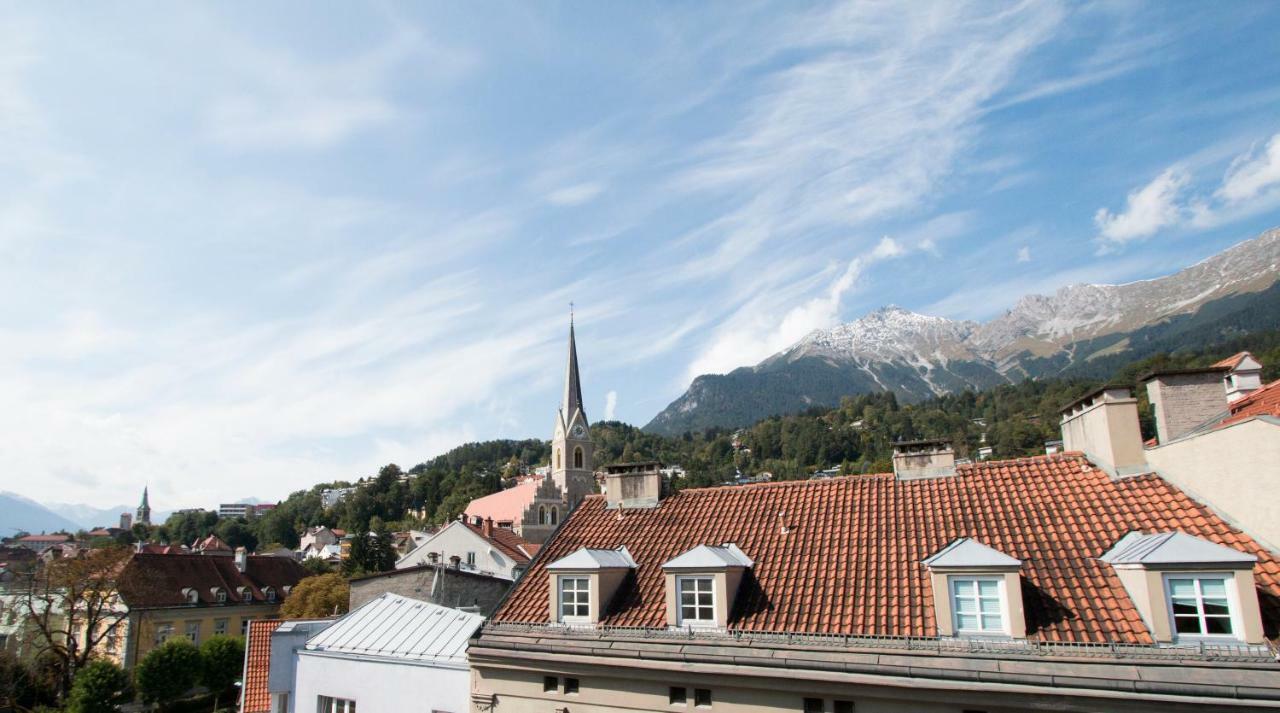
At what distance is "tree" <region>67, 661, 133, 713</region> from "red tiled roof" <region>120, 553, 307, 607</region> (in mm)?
15687

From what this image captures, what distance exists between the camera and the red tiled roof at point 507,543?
5897 cm

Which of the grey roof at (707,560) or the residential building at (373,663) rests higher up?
the grey roof at (707,560)

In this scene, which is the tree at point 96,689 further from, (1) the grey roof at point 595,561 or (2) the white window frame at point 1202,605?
(2) the white window frame at point 1202,605

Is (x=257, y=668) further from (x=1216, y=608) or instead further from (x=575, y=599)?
(x=1216, y=608)

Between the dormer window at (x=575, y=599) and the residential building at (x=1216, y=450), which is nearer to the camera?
the residential building at (x=1216, y=450)

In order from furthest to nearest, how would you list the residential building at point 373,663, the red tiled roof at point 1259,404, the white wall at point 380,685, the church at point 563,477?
the church at point 563,477
the residential building at point 373,663
the white wall at point 380,685
the red tiled roof at point 1259,404

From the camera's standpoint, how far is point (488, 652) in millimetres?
16328

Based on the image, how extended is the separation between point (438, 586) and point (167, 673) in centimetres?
2171

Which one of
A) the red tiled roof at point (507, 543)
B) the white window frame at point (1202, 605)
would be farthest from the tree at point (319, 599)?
the white window frame at point (1202, 605)

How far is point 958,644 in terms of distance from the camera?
11961 millimetres

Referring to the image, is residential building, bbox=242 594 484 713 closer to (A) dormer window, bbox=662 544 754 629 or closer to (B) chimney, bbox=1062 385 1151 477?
(A) dormer window, bbox=662 544 754 629

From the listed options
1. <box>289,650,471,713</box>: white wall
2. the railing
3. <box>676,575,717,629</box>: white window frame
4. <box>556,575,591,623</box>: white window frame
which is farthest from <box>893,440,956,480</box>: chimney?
<box>289,650,471,713</box>: white wall

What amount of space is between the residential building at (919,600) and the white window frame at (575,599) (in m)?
0.03

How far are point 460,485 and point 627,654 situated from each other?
169465 millimetres
